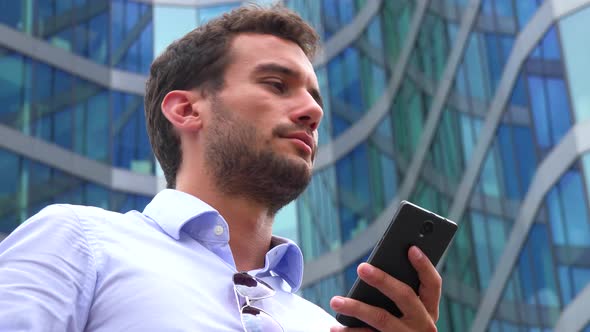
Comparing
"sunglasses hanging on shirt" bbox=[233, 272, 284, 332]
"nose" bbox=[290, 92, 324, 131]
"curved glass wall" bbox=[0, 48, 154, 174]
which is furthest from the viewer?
"curved glass wall" bbox=[0, 48, 154, 174]

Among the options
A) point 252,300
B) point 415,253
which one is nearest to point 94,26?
point 252,300

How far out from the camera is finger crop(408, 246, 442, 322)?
2830 millimetres

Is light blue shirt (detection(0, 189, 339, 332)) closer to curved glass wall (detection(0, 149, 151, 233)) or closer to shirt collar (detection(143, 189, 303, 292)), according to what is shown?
shirt collar (detection(143, 189, 303, 292))

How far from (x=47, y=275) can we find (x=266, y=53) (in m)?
1.44

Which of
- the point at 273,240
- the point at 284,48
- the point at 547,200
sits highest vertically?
the point at 284,48

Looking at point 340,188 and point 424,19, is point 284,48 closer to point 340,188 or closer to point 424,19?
point 424,19

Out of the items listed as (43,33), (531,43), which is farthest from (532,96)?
(43,33)

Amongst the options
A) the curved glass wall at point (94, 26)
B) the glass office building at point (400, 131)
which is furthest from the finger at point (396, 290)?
the curved glass wall at point (94, 26)

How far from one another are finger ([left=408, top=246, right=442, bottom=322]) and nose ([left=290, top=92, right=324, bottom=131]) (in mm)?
742

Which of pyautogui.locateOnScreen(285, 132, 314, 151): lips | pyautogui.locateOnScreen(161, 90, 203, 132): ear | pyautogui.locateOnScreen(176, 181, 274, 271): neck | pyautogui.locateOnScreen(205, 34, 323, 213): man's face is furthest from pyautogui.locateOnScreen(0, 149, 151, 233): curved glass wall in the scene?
pyautogui.locateOnScreen(285, 132, 314, 151): lips

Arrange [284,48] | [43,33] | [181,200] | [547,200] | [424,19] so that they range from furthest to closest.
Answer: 1. [43,33]
2. [424,19]
3. [547,200]
4. [284,48]
5. [181,200]

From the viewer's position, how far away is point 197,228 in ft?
10.1

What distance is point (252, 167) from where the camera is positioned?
328 cm

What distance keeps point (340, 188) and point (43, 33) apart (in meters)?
9.81
